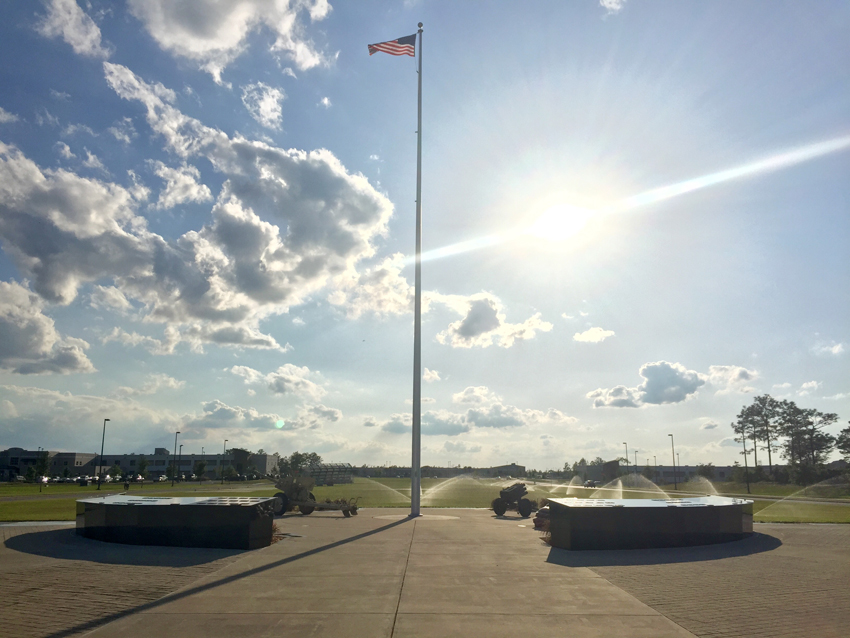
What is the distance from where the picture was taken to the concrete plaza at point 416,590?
8.06 meters

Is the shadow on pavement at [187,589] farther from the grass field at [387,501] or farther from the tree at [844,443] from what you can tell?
the tree at [844,443]

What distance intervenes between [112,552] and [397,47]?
26.5m

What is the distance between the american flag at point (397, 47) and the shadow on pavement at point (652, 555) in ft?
83.4

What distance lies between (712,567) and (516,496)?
15883 millimetres

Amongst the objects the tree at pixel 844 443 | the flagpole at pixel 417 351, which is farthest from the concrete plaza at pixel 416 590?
the tree at pixel 844 443

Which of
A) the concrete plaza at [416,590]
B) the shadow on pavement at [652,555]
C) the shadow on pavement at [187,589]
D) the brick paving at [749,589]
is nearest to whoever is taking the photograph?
the shadow on pavement at [187,589]

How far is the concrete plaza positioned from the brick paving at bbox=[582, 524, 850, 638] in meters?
0.04

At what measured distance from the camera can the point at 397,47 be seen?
2964 cm

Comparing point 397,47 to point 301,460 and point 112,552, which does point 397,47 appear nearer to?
point 112,552

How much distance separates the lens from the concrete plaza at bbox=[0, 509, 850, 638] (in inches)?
317

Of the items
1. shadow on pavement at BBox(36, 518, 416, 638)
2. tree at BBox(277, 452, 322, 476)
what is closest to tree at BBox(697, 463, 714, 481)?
tree at BBox(277, 452, 322, 476)

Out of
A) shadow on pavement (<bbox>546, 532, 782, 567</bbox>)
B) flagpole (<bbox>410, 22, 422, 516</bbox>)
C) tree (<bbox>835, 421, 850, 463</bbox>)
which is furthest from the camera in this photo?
tree (<bbox>835, 421, 850, 463</bbox>)

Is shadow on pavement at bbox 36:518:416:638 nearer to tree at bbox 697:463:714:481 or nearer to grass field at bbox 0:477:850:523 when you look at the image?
grass field at bbox 0:477:850:523

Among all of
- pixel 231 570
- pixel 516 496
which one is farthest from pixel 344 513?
pixel 231 570
